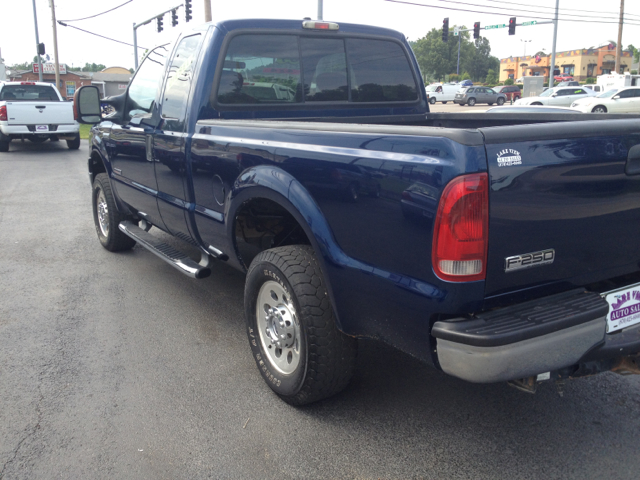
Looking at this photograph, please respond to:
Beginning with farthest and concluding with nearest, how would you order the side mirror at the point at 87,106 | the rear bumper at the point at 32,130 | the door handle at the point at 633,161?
1. the rear bumper at the point at 32,130
2. the side mirror at the point at 87,106
3. the door handle at the point at 633,161

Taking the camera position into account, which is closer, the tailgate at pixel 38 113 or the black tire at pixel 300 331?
the black tire at pixel 300 331

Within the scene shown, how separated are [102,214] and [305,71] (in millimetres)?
3296

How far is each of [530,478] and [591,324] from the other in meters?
0.77

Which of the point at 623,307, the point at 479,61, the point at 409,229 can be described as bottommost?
the point at 623,307

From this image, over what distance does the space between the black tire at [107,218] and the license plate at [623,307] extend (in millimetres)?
4672

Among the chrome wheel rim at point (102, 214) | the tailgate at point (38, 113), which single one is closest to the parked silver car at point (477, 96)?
the tailgate at point (38, 113)

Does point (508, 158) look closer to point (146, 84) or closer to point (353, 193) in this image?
point (353, 193)

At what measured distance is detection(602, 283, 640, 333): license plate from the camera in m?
2.55

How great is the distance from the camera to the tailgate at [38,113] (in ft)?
51.5

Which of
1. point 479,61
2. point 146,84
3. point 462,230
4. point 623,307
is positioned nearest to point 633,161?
point 623,307

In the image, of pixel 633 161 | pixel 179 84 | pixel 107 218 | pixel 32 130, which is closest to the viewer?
pixel 633 161

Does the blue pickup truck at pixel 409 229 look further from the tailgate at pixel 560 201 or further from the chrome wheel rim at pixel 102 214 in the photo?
the chrome wheel rim at pixel 102 214

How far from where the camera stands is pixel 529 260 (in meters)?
2.34

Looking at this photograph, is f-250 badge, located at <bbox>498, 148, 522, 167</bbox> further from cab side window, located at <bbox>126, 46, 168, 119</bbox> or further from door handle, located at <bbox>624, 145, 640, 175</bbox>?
cab side window, located at <bbox>126, 46, 168, 119</bbox>
